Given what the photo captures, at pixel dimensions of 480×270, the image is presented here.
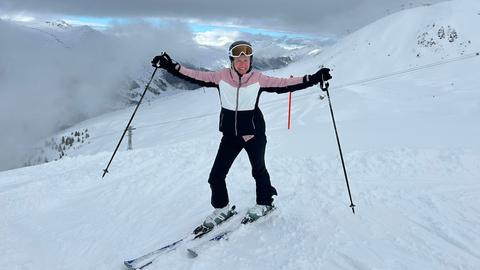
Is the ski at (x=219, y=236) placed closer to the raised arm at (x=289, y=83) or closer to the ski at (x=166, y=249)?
the ski at (x=166, y=249)

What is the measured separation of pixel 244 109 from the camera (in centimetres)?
590

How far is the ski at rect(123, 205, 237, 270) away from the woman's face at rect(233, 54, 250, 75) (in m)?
2.10

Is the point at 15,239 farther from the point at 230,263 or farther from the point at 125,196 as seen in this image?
A: the point at 230,263

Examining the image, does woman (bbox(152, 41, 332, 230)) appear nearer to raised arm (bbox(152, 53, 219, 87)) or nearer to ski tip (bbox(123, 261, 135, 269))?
raised arm (bbox(152, 53, 219, 87))

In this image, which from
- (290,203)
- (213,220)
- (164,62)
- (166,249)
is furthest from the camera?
(290,203)

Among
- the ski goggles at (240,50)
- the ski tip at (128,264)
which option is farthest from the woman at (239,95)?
the ski tip at (128,264)

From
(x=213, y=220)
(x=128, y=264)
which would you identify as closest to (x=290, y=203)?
(x=213, y=220)

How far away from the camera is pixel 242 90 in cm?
584

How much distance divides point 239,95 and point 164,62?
107cm

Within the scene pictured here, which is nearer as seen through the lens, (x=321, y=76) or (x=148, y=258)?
(x=148, y=258)

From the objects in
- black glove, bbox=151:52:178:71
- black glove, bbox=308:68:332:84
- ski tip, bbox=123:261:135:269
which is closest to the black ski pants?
black glove, bbox=308:68:332:84

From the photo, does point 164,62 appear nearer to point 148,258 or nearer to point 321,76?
point 321,76

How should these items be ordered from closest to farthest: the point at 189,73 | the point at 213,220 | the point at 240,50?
the point at 240,50
the point at 189,73
the point at 213,220

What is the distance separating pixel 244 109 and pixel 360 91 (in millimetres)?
19599
